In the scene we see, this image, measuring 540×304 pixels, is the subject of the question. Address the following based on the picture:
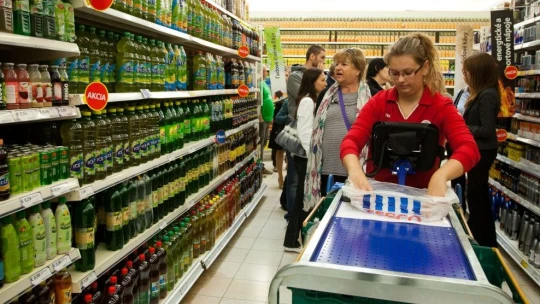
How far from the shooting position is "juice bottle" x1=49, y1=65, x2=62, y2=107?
2.01 metres

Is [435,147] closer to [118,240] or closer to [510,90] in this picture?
[118,240]

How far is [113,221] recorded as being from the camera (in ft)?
8.50

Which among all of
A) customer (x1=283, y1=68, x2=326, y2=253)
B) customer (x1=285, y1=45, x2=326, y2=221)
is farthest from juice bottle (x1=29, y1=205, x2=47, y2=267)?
customer (x1=285, y1=45, x2=326, y2=221)

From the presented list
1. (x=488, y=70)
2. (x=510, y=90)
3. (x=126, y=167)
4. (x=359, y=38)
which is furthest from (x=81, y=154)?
(x=359, y=38)

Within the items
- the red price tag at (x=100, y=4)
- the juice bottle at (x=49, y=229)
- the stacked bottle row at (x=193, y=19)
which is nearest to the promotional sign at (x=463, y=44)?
the stacked bottle row at (x=193, y=19)

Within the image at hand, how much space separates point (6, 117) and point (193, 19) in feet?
7.68

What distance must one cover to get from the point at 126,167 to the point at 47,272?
33.6 inches

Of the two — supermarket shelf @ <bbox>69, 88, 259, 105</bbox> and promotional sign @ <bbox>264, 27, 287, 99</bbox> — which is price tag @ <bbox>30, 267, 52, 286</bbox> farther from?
promotional sign @ <bbox>264, 27, 287, 99</bbox>

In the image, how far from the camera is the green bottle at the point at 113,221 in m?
2.59

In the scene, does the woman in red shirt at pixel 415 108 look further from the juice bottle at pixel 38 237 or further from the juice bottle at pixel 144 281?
the juice bottle at pixel 144 281

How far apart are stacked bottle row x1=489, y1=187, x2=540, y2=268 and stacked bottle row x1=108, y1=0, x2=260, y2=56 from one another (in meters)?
3.27

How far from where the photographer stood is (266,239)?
4969 mm

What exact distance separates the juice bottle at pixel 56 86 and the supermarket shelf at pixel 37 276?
660mm

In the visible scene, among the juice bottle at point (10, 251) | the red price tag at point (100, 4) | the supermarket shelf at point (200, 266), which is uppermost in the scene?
the red price tag at point (100, 4)
